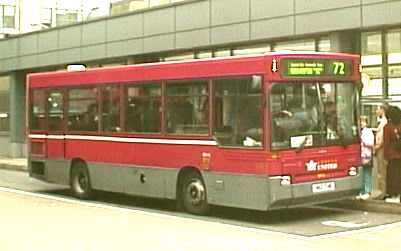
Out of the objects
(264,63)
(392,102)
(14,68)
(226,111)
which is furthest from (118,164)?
(14,68)

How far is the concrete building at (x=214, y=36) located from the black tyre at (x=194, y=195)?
553 centimetres

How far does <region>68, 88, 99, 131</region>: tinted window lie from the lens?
638 inches

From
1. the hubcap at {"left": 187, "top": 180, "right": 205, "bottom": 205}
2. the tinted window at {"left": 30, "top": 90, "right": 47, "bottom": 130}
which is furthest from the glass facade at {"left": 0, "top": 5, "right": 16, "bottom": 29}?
the hubcap at {"left": 187, "top": 180, "right": 205, "bottom": 205}

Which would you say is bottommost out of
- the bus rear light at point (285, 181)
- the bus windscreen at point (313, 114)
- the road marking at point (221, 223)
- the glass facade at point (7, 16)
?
the road marking at point (221, 223)

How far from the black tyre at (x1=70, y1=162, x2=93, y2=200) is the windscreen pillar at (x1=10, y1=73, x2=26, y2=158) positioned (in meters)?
14.7

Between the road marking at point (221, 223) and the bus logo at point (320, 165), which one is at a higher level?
the bus logo at point (320, 165)

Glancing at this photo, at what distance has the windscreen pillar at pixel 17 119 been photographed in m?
31.3

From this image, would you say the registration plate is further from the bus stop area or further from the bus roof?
the bus roof

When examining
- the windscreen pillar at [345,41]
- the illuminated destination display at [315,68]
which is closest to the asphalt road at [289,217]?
the illuminated destination display at [315,68]

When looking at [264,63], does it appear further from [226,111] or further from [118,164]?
[118,164]

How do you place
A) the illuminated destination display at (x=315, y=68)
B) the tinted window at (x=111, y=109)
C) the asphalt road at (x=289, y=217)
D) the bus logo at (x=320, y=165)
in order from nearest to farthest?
the asphalt road at (x=289, y=217) → the illuminated destination display at (x=315, y=68) → the bus logo at (x=320, y=165) → the tinted window at (x=111, y=109)

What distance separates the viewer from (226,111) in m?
12.9

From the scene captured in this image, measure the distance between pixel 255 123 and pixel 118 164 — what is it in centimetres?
427

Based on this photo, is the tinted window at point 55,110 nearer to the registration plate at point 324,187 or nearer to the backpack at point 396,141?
the registration plate at point 324,187
